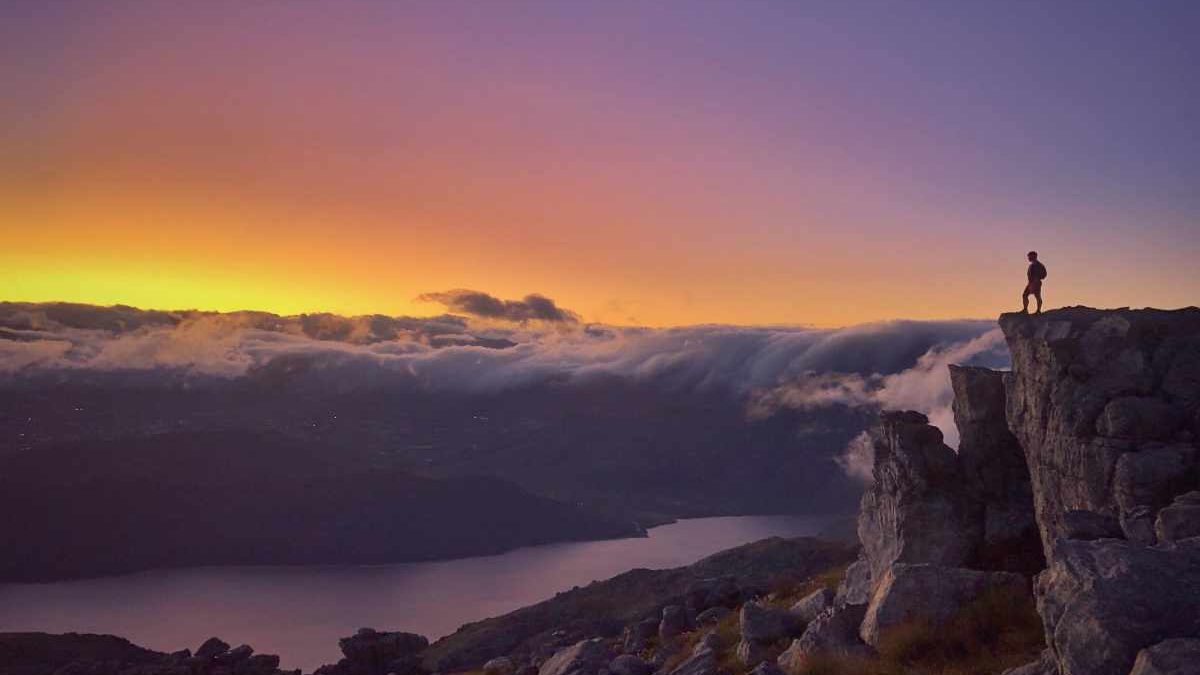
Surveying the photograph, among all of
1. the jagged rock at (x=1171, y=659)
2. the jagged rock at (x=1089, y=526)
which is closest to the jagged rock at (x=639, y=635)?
the jagged rock at (x=1089, y=526)

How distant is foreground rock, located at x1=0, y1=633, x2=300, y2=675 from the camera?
124 meters

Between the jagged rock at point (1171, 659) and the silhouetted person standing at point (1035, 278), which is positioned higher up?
the silhouetted person standing at point (1035, 278)

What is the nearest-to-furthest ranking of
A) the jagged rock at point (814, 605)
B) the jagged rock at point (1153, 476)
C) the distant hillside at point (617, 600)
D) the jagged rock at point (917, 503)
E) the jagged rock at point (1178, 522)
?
the jagged rock at point (1178, 522)
the jagged rock at point (1153, 476)
the jagged rock at point (814, 605)
the jagged rock at point (917, 503)
the distant hillside at point (617, 600)

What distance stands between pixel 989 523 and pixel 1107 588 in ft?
69.4

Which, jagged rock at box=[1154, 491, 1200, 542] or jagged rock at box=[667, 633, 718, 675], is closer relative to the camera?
jagged rock at box=[1154, 491, 1200, 542]

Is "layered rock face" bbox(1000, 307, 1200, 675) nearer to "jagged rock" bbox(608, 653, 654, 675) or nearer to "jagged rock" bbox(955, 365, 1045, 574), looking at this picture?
"jagged rock" bbox(955, 365, 1045, 574)

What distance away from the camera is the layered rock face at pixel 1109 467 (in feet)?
46.1

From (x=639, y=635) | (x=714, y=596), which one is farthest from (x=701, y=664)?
(x=714, y=596)

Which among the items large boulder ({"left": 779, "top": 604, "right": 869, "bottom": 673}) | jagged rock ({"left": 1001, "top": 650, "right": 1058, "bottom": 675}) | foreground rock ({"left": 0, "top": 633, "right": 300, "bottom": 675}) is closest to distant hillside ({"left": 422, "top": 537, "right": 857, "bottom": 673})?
foreground rock ({"left": 0, "top": 633, "right": 300, "bottom": 675})

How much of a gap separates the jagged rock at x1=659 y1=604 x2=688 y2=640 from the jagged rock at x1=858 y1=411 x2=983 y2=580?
14752 mm

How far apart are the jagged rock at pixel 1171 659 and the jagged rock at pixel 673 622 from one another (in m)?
38.1

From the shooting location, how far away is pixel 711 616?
51.0m

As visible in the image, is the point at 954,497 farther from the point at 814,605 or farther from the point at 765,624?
the point at 765,624

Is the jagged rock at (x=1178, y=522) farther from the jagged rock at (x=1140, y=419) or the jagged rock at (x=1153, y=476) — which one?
the jagged rock at (x=1140, y=419)
